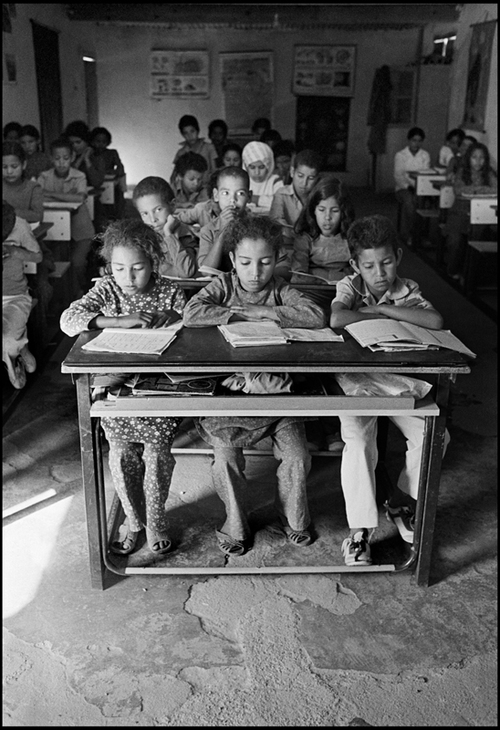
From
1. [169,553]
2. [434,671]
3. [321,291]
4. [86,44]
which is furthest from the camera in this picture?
[86,44]

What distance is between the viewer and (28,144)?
21.2ft

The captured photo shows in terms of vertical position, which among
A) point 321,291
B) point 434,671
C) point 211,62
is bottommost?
point 434,671

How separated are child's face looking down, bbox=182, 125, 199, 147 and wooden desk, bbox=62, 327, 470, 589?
250 inches

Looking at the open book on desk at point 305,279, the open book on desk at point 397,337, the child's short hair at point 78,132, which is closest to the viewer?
the open book on desk at point 397,337

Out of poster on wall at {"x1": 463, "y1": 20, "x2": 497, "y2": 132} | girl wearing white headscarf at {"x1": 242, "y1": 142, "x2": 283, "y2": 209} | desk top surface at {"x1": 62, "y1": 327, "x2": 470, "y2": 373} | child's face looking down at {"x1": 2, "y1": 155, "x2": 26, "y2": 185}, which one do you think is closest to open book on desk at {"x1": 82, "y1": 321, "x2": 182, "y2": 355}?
desk top surface at {"x1": 62, "y1": 327, "x2": 470, "y2": 373}

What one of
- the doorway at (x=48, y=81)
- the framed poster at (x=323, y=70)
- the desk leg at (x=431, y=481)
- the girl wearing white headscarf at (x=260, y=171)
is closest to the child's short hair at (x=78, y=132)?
the doorway at (x=48, y=81)

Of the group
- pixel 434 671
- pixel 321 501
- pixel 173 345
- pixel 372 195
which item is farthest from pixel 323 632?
pixel 372 195

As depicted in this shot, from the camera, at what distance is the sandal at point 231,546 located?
8.03ft

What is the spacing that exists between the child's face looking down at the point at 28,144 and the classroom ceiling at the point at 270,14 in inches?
169

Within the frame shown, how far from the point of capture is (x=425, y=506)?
2250 mm

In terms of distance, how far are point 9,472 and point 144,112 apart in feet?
31.7

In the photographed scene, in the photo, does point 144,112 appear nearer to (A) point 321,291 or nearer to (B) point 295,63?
(B) point 295,63

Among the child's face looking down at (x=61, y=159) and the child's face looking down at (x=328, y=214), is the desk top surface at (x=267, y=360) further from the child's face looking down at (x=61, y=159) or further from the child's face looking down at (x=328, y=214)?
the child's face looking down at (x=61, y=159)

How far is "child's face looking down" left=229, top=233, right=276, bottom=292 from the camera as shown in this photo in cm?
241
